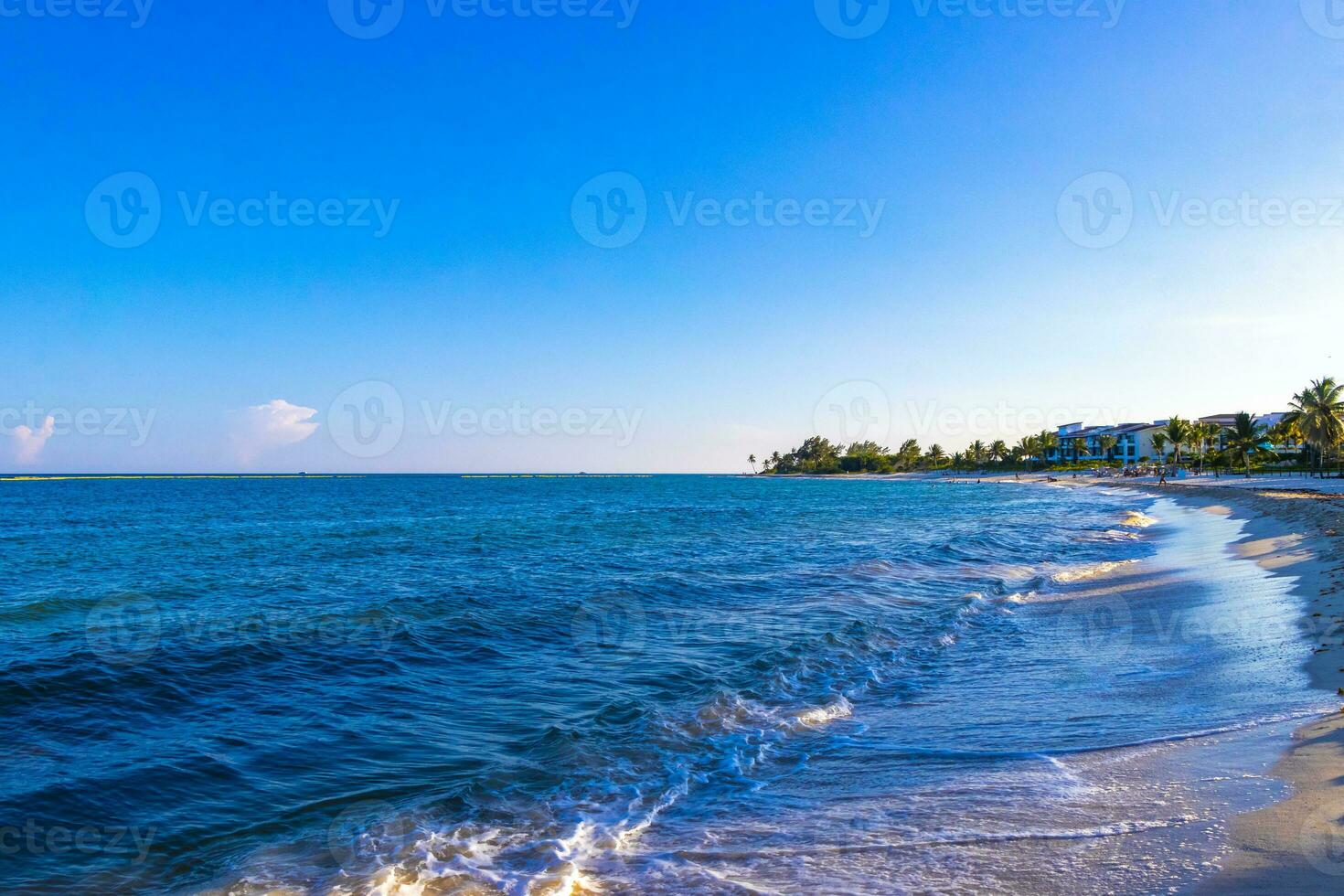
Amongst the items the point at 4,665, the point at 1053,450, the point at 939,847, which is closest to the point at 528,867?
the point at 939,847

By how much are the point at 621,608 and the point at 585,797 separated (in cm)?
1175

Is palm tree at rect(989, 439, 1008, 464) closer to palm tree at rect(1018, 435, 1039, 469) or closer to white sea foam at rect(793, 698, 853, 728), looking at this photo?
palm tree at rect(1018, 435, 1039, 469)

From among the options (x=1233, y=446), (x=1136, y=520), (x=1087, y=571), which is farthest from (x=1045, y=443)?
(x=1087, y=571)

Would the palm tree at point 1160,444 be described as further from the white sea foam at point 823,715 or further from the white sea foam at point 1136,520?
the white sea foam at point 823,715

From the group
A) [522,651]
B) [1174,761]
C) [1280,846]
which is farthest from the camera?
[522,651]

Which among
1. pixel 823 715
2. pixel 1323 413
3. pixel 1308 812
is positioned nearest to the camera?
pixel 1308 812

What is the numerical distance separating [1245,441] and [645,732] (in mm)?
112040

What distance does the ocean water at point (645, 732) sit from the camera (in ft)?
21.0

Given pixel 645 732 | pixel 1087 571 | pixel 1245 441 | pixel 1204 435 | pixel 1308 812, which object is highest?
pixel 1204 435

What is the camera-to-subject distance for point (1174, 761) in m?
7.59

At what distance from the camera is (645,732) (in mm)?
10148

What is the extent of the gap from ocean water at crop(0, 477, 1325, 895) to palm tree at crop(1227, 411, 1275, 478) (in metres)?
88.8

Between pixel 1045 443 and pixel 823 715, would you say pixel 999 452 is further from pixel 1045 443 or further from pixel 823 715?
pixel 823 715

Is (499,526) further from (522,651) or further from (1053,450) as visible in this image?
(1053,450)
